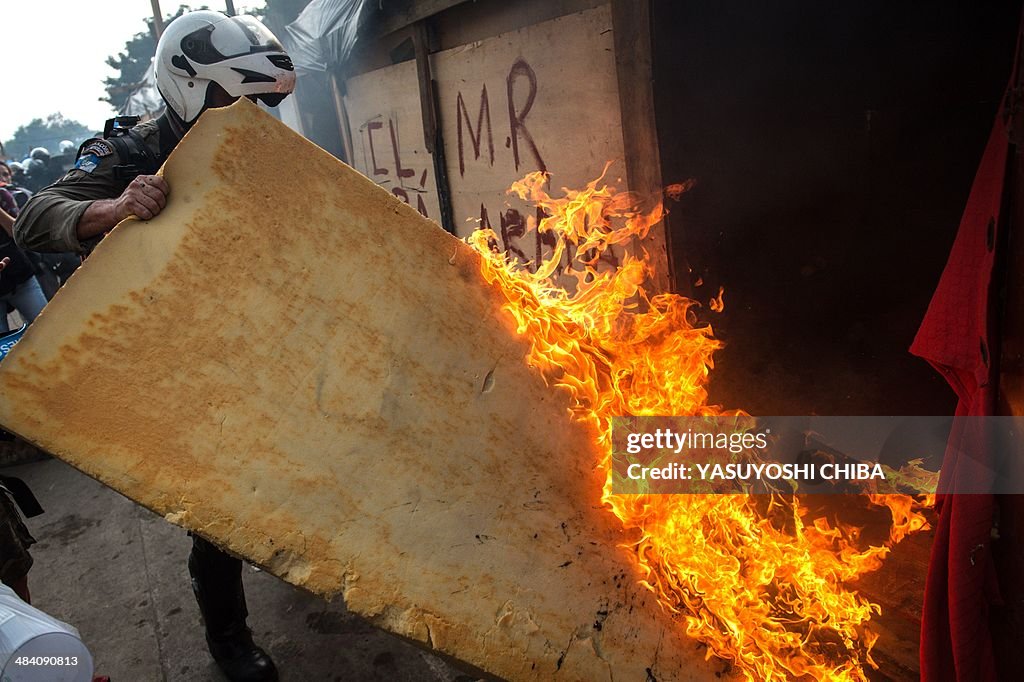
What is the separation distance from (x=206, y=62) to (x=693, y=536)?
8.86ft

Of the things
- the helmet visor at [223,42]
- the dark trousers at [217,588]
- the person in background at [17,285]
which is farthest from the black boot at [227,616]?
the person in background at [17,285]

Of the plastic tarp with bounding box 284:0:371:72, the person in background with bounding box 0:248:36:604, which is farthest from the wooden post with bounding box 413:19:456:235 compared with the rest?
the person in background with bounding box 0:248:36:604

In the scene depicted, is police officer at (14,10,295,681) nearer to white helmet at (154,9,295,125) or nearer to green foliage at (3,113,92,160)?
white helmet at (154,9,295,125)

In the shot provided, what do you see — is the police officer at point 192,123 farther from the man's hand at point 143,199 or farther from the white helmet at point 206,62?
the man's hand at point 143,199

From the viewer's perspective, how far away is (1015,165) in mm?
1638

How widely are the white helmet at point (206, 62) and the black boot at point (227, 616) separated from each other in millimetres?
1890

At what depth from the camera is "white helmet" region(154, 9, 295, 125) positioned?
252 centimetres

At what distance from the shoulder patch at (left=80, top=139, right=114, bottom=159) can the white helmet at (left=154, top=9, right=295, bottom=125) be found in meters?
0.31

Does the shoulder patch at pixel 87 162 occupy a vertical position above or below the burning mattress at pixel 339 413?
above

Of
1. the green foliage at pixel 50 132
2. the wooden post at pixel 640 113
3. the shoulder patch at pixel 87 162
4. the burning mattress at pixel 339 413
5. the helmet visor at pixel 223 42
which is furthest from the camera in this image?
the green foliage at pixel 50 132

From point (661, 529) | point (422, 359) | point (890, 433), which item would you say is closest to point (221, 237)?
point (422, 359)

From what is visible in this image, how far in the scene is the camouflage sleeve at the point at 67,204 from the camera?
2035mm

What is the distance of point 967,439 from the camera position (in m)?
1.79

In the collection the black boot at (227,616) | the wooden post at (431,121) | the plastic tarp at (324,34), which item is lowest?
the black boot at (227,616)
